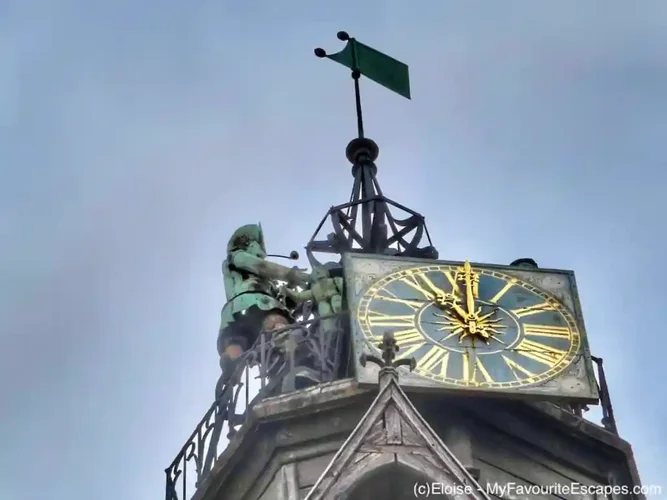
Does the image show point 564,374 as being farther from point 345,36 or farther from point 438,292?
point 345,36

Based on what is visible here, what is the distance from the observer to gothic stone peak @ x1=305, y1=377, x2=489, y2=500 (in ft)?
53.9

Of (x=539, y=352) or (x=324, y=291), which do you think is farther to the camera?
(x=324, y=291)

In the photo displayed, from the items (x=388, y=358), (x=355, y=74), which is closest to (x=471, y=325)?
(x=388, y=358)

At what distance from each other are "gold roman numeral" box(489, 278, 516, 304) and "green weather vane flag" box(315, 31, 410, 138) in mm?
4575

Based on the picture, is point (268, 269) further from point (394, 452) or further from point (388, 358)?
point (394, 452)

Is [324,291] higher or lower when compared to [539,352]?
higher

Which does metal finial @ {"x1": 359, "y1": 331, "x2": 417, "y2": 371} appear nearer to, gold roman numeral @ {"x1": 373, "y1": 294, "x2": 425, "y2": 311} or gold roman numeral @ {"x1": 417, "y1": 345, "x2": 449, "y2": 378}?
gold roman numeral @ {"x1": 417, "y1": 345, "x2": 449, "y2": 378}

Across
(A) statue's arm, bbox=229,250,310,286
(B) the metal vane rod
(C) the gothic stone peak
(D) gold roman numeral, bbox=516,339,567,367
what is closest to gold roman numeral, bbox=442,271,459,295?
(D) gold roman numeral, bbox=516,339,567,367

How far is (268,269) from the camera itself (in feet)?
65.9

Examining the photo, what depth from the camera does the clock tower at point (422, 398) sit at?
16.8 meters

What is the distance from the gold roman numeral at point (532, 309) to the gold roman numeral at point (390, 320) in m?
0.97

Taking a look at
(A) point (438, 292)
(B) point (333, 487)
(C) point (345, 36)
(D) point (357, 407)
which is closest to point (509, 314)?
(A) point (438, 292)

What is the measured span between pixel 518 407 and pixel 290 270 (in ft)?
10.4

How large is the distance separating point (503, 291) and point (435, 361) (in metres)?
1.43
